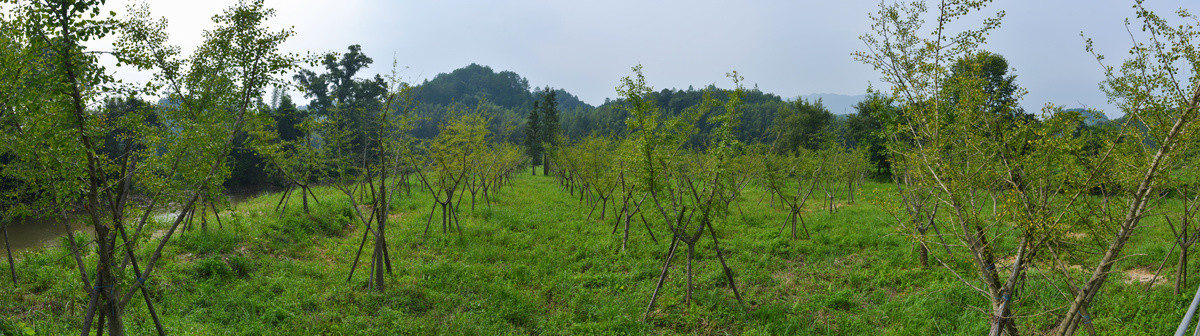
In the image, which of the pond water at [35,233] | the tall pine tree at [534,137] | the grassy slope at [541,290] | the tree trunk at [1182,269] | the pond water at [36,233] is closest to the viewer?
the tree trunk at [1182,269]

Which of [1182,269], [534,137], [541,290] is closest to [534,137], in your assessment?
[534,137]

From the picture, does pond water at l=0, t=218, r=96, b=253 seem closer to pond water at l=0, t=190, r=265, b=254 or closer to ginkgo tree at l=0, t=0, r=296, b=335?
pond water at l=0, t=190, r=265, b=254

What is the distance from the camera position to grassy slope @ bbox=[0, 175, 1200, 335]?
25.5ft

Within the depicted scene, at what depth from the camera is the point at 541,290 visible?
9.90 m

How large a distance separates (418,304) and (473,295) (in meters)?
1.00

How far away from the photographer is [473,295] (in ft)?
30.5

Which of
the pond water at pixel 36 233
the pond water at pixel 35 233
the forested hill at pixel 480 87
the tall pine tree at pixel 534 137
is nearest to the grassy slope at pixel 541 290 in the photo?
the pond water at pixel 36 233

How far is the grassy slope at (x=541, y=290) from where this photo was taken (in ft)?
25.5

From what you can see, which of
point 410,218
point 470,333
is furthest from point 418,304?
point 410,218

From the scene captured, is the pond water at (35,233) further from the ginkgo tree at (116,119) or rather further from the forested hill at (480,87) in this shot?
the forested hill at (480,87)

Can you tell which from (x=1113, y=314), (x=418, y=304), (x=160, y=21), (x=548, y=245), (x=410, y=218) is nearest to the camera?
(x=160, y=21)

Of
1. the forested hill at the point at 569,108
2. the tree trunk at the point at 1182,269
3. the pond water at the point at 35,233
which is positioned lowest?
the pond water at the point at 35,233

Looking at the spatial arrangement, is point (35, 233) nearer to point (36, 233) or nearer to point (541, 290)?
point (36, 233)

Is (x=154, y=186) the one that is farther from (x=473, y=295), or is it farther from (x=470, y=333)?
(x=473, y=295)
